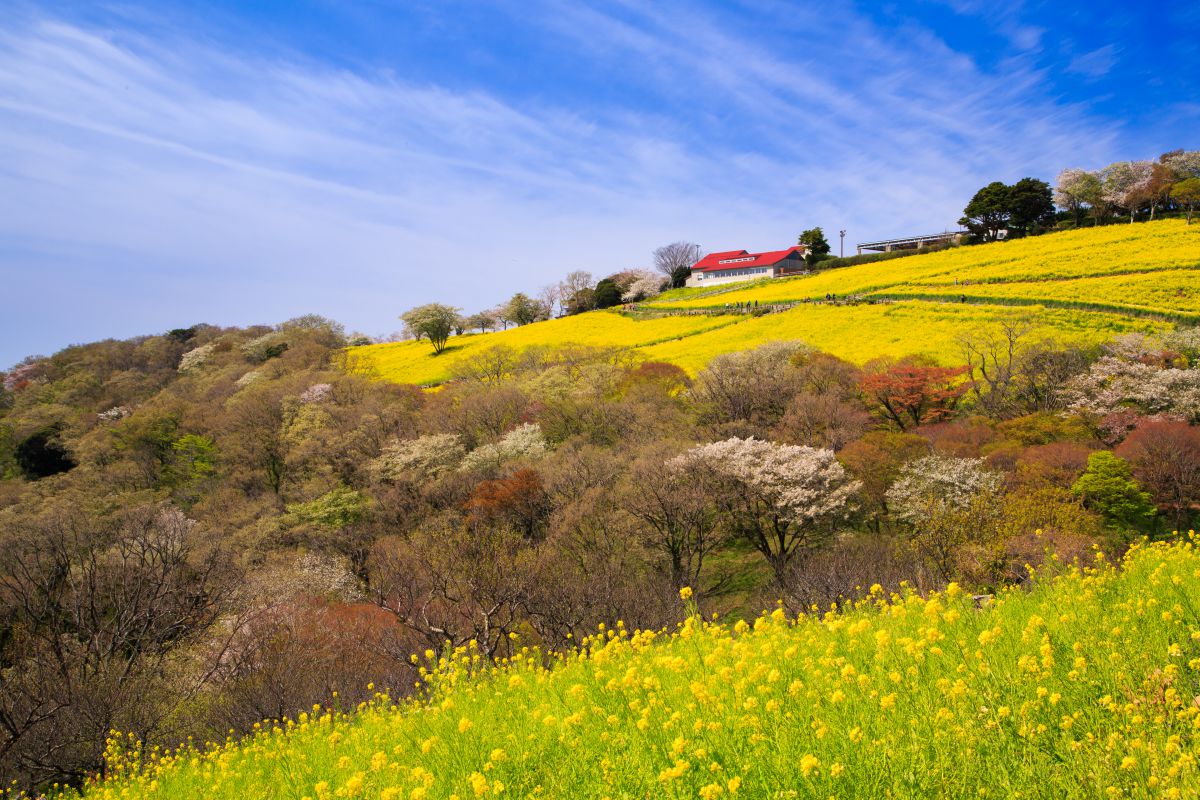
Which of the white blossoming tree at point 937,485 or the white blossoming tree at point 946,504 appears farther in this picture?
the white blossoming tree at point 937,485

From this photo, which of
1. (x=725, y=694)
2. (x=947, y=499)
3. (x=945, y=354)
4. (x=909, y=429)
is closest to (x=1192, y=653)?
(x=725, y=694)

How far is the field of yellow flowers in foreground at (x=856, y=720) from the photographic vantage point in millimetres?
3572

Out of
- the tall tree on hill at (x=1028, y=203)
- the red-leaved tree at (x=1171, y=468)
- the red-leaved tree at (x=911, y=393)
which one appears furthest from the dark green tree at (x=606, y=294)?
the red-leaved tree at (x=1171, y=468)

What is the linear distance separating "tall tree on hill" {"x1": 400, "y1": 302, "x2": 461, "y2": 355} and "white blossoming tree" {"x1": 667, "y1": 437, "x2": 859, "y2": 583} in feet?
188

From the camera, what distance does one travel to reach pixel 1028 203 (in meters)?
72.1

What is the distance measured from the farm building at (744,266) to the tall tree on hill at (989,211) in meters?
25.8

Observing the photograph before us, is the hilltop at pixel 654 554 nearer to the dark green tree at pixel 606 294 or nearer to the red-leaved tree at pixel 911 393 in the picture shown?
the red-leaved tree at pixel 911 393

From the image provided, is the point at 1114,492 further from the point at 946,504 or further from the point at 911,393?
the point at 911,393

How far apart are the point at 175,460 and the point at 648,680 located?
5807cm

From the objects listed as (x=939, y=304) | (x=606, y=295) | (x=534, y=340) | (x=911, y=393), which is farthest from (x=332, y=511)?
(x=606, y=295)

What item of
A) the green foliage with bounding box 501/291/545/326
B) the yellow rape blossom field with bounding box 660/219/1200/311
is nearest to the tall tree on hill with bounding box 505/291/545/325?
the green foliage with bounding box 501/291/545/326

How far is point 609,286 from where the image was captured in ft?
328

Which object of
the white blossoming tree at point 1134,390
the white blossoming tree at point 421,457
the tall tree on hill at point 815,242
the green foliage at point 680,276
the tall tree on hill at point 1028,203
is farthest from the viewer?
A: the green foliage at point 680,276

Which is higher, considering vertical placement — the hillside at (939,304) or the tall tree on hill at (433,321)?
the tall tree on hill at (433,321)
